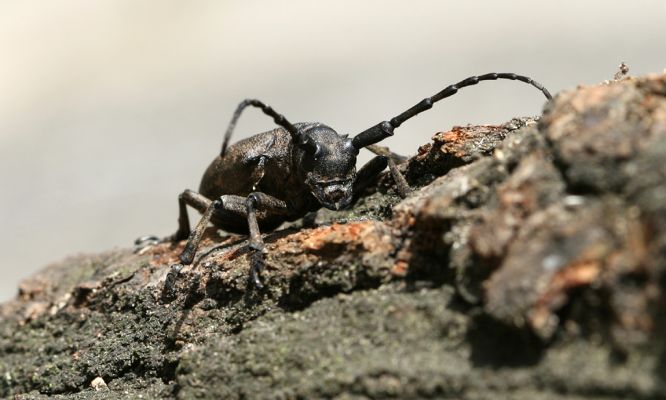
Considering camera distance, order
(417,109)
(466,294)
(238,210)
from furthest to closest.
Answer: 1. (238,210)
2. (417,109)
3. (466,294)

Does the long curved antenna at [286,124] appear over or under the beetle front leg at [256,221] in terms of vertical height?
over

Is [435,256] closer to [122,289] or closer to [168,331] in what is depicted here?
[168,331]

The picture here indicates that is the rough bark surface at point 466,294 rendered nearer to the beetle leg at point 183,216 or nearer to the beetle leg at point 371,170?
the beetle leg at point 371,170

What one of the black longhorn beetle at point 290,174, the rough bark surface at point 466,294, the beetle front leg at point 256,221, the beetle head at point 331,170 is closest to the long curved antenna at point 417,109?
the black longhorn beetle at point 290,174

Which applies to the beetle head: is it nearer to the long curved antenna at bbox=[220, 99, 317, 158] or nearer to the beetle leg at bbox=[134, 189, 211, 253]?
the long curved antenna at bbox=[220, 99, 317, 158]

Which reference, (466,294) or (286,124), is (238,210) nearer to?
(286,124)

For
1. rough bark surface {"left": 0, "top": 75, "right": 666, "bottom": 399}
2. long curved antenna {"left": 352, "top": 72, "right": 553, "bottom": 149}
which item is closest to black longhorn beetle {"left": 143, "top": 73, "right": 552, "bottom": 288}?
long curved antenna {"left": 352, "top": 72, "right": 553, "bottom": 149}

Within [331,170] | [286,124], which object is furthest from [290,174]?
[286,124]
